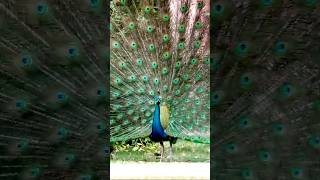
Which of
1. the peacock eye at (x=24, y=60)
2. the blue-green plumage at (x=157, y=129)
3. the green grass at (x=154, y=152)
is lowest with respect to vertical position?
the green grass at (x=154, y=152)

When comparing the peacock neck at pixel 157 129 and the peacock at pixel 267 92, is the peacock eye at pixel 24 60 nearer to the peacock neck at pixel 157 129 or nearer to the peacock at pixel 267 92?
the peacock at pixel 267 92

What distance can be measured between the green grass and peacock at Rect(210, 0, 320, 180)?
14.2ft

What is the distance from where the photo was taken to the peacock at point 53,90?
138 inches

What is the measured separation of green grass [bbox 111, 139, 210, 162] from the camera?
27.3 feet

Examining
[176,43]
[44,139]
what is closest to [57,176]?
[44,139]

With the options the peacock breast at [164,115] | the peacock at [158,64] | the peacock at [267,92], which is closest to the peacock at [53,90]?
the peacock at [267,92]

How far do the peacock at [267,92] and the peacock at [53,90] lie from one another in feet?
2.26

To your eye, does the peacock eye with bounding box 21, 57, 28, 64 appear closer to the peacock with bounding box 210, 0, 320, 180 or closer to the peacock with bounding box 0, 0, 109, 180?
the peacock with bounding box 0, 0, 109, 180

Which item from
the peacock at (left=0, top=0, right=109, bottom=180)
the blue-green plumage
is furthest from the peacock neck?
the peacock at (left=0, top=0, right=109, bottom=180)

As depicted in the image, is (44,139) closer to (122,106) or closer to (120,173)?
(122,106)

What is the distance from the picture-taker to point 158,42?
19.4 feet

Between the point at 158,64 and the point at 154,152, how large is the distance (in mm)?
3057

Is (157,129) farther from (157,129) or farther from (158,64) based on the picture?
(158,64)

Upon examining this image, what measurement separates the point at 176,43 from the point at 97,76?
2.11m
